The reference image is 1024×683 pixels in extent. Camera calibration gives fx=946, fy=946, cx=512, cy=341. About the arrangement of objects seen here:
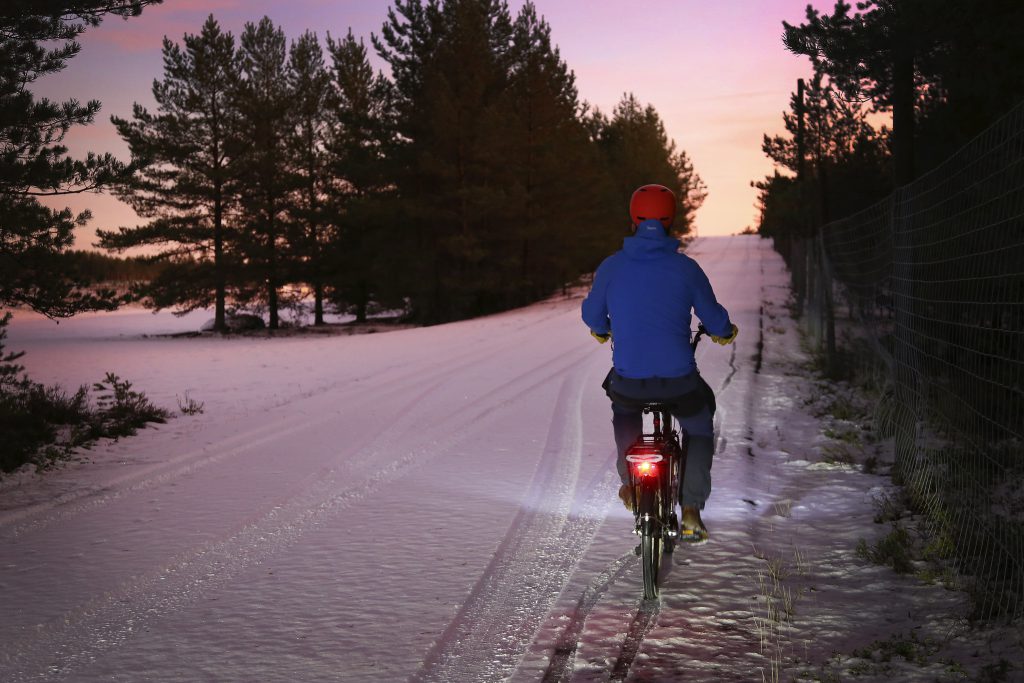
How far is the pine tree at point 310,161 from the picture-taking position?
46.7 metres

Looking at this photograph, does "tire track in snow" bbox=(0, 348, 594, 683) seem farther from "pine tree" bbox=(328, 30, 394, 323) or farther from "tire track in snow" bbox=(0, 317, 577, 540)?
"pine tree" bbox=(328, 30, 394, 323)

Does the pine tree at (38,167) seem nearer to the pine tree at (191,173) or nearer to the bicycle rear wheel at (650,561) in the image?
the bicycle rear wheel at (650,561)

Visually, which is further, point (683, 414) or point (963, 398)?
point (963, 398)

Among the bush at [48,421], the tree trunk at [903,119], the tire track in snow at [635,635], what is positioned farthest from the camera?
the tree trunk at [903,119]

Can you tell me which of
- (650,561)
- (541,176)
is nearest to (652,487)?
(650,561)

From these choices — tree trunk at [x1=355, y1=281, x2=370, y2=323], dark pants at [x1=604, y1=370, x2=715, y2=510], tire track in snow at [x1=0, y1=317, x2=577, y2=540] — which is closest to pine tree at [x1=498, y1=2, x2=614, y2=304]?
tree trunk at [x1=355, y1=281, x2=370, y2=323]

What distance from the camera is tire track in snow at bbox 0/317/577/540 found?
753 cm

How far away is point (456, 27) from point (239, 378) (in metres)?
26.3

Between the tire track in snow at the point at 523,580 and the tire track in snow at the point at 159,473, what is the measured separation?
347 centimetres

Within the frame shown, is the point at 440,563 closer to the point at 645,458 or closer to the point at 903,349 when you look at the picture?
the point at 645,458

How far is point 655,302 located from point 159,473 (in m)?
5.92

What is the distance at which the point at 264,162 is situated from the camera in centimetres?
4388

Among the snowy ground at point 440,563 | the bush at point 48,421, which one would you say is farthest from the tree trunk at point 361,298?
the snowy ground at point 440,563

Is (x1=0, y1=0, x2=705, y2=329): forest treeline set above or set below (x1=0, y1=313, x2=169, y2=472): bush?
above
